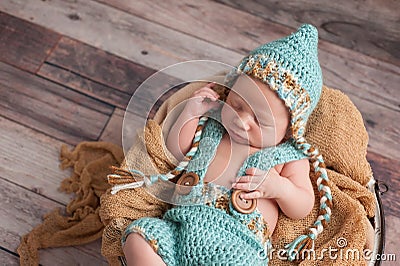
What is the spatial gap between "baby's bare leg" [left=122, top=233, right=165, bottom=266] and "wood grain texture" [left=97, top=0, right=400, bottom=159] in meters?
0.75

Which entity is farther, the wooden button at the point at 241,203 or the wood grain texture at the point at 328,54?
the wood grain texture at the point at 328,54

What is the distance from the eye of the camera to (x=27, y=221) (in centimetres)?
129

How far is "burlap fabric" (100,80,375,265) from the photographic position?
1.09 m

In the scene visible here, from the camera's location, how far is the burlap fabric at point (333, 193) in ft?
3.56

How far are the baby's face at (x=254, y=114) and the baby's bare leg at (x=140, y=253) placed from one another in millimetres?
285

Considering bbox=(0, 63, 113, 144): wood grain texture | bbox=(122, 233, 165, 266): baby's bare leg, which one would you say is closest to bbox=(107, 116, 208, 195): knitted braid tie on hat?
bbox=(122, 233, 165, 266): baby's bare leg

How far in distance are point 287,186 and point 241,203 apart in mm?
101

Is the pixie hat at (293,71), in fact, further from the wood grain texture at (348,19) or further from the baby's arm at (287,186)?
the wood grain texture at (348,19)

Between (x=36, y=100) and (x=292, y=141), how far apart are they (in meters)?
0.76

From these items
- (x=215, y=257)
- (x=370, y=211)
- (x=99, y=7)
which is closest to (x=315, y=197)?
(x=370, y=211)

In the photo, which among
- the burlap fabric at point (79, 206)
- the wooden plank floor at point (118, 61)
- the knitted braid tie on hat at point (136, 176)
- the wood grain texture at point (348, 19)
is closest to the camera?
the knitted braid tie on hat at point (136, 176)

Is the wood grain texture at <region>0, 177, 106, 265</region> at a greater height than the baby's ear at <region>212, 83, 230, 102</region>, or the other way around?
the baby's ear at <region>212, 83, 230, 102</region>

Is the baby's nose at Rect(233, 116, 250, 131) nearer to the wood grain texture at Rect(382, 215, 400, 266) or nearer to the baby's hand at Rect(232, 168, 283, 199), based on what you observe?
the baby's hand at Rect(232, 168, 283, 199)

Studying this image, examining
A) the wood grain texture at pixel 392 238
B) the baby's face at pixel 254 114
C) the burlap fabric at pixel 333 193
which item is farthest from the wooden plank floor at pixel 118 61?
the baby's face at pixel 254 114
